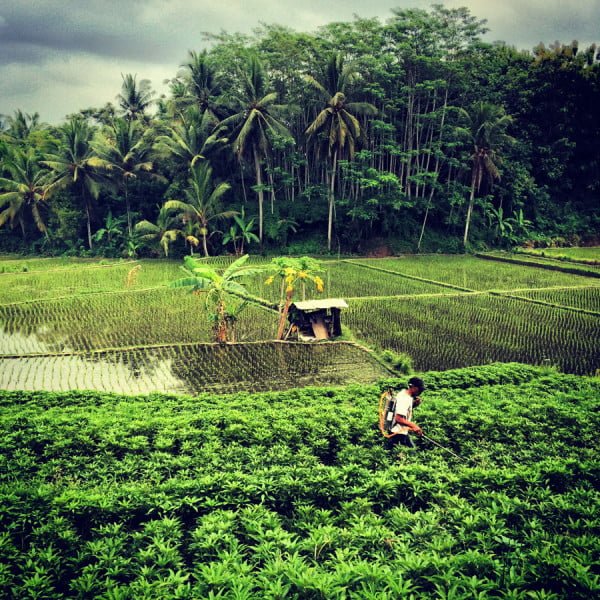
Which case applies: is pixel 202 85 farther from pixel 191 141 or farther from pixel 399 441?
pixel 399 441

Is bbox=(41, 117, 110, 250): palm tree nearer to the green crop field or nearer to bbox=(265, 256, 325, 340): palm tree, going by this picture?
the green crop field

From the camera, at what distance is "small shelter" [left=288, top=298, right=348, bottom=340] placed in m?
12.9

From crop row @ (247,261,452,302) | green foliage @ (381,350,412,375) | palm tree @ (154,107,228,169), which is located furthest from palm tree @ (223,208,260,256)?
green foliage @ (381,350,412,375)

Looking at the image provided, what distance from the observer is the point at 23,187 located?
28.1 m

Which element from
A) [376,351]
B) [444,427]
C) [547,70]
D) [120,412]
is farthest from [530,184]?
[120,412]

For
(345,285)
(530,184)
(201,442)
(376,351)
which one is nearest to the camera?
(201,442)

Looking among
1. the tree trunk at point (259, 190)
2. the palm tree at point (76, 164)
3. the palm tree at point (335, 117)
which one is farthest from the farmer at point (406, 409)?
the palm tree at point (76, 164)

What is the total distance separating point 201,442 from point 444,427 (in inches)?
137

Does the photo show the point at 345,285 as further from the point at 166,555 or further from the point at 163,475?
the point at 166,555

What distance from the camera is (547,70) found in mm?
30828

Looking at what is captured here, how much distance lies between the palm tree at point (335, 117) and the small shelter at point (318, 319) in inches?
541

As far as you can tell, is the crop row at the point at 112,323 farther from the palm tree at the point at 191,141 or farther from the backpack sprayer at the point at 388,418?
the palm tree at the point at 191,141

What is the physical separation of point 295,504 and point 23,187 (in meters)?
30.0

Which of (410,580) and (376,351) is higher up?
(410,580)
